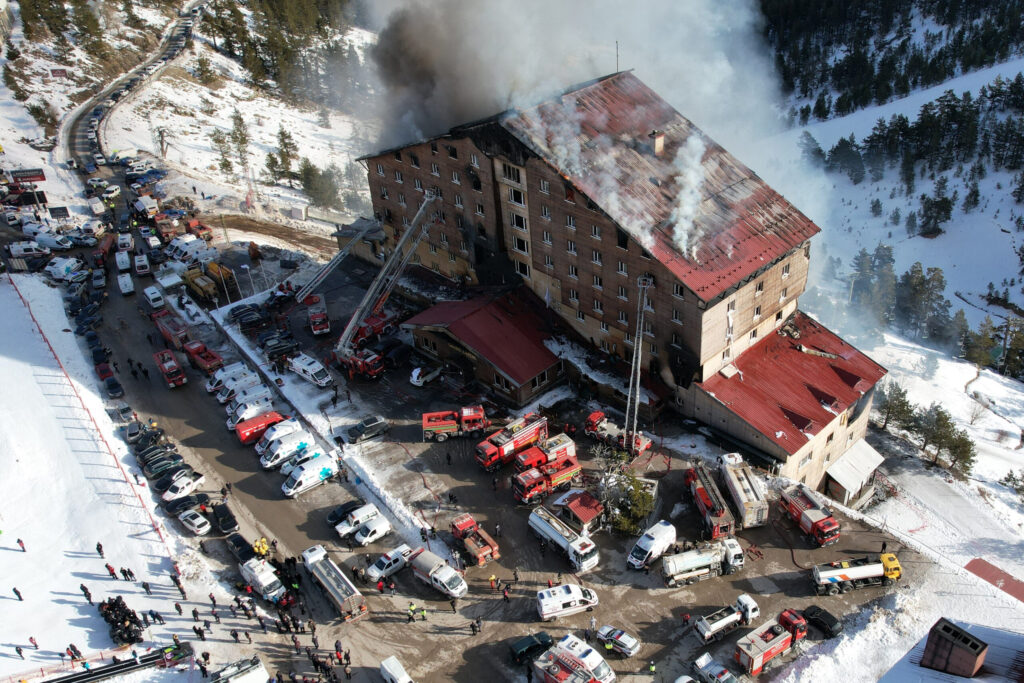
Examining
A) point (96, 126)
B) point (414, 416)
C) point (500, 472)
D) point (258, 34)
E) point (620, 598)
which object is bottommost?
point (620, 598)

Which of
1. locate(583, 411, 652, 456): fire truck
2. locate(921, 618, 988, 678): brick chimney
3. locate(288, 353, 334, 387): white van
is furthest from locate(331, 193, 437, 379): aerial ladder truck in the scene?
locate(921, 618, 988, 678): brick chimney

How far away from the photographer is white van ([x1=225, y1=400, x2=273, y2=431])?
51281mm

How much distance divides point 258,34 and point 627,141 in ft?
391

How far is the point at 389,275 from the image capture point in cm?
6078

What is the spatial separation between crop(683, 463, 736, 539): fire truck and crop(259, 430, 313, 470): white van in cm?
2320

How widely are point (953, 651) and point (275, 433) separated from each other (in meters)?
37.7

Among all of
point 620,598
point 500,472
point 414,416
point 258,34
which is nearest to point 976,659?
point 620,598

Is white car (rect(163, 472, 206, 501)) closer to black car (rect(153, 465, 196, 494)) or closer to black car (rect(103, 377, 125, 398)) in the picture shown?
black car (rect(153, 465, 196, 494))

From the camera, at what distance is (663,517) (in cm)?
4266

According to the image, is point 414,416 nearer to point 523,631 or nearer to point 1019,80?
point 523,631

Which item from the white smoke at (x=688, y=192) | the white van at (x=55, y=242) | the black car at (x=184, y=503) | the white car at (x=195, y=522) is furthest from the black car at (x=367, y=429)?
the white van at (x=55, y=242)

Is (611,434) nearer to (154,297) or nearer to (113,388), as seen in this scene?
(113,388)

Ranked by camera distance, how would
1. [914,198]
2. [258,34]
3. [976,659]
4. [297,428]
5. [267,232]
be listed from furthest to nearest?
[258,34], [914,198], [267,232], [297,428], [976,659]

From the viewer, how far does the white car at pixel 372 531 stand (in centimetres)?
4203
